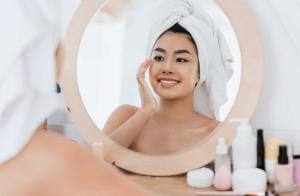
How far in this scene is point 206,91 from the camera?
1.25m

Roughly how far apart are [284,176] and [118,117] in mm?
461

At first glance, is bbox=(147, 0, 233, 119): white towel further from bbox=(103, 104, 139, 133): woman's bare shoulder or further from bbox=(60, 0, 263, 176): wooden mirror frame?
bbox=(103, 104, 139, 133): woman's bare shoulder

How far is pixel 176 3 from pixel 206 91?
24 centimetres

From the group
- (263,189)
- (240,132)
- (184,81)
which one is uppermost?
(184,81)

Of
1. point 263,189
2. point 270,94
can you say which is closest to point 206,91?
point 270,94

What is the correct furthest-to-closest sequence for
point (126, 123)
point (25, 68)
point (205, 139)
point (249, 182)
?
point (126, 123), point (205, 139), point (249, 182), point (25, 68)

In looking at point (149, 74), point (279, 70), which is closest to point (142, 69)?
point (149, 74)

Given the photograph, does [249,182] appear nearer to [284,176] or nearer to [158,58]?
[284,176]

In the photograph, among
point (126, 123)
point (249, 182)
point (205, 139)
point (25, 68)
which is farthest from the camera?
point (126, 123)

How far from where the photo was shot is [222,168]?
1185mm

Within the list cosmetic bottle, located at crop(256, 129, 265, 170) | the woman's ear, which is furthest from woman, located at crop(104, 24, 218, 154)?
the woman's ear

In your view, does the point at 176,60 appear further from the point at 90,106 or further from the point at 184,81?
the point at 90,106

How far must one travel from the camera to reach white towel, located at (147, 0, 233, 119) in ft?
4.04

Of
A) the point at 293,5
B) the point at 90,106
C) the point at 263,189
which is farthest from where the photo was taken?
the point at 90,106
